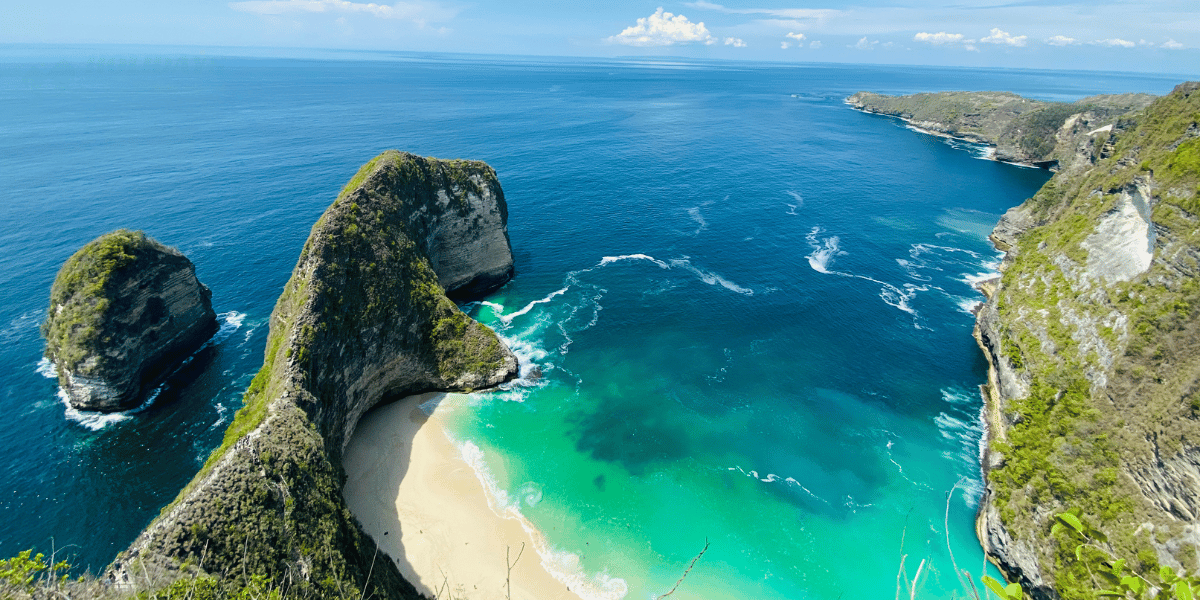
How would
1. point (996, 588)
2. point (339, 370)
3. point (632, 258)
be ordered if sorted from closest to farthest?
1. point (996, 588)
2. point (339, 370)
3. point (632, 258)

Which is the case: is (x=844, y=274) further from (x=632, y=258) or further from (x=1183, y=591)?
(x=1183, y=591)

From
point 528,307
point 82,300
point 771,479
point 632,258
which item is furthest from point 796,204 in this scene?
point 82,300

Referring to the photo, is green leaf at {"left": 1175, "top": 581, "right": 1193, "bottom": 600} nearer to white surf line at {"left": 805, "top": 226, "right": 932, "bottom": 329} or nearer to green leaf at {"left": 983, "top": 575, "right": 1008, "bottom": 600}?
green leaf at {"left": 983, "top": 575, "right": 1008, "bottom": 600}

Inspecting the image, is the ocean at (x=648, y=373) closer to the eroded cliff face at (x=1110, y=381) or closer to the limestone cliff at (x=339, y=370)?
the eroded cliff face at (x=1110, y=381)

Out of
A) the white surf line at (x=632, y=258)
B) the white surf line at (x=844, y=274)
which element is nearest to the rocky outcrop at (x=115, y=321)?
the white surf line at (x=632, y=258)

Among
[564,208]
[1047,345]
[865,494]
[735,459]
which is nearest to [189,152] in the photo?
[564,208]

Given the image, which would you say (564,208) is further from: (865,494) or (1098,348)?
(1098,348)

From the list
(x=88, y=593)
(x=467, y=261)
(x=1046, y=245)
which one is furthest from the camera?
(x=467, y=261)
